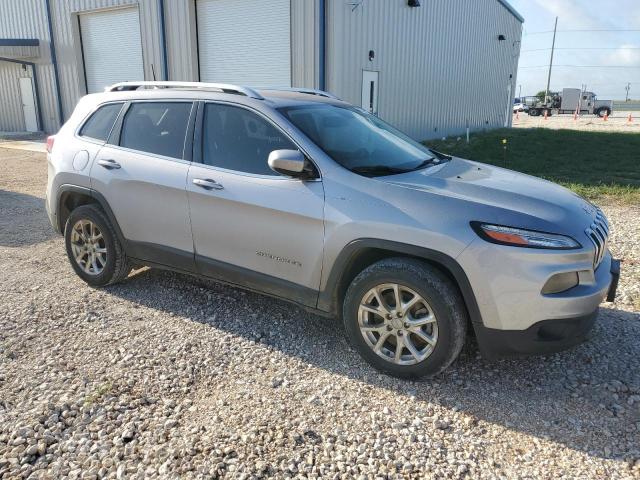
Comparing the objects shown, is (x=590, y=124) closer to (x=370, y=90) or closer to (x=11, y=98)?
(x=370, y=90)

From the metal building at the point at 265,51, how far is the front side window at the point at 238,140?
941 centimetres

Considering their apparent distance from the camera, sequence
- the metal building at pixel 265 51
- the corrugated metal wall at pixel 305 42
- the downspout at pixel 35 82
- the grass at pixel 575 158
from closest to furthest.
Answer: the grass at pixel 575 158
the corrugated metal wall at pixel 305 42
the metal building at pixel 265 51
the downspout at pixel 35 82

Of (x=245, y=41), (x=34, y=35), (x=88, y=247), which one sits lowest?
(x=88, y=247)

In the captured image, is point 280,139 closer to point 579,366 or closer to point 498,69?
point 579,366

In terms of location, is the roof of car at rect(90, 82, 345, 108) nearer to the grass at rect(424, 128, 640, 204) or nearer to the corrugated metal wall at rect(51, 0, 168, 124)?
the grass at rect(424, 128, 640, 204)

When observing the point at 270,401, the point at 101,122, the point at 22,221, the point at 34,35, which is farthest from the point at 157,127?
the point at 34,35

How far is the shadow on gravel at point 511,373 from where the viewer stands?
9.74 feet

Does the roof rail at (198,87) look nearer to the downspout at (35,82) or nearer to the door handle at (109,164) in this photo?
the door handle at (109,164)

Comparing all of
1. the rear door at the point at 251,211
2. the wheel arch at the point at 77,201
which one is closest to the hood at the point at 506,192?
the rear door at the point at 251,211

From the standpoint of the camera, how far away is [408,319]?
10.7ft

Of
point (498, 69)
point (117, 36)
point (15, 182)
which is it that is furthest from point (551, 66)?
point (15, 182)

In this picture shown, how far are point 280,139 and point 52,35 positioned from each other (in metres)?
18.9

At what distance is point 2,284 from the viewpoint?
4965mm

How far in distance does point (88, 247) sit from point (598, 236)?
408 centimetres
